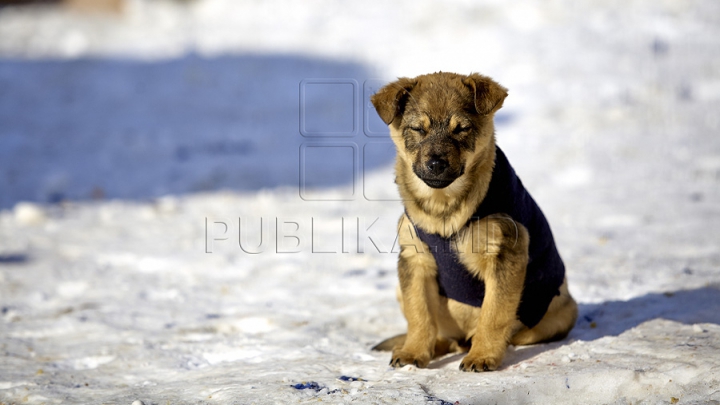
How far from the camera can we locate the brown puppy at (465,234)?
343 cm

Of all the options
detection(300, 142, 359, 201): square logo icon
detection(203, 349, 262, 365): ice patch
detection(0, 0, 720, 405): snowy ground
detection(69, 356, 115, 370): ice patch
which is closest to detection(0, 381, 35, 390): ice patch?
detection(0, 0, 720, 405): snowy ground

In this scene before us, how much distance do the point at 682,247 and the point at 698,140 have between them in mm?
3499

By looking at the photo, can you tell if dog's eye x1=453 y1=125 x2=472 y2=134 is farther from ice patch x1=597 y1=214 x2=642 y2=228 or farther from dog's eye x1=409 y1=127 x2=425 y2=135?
ice patch x1=597 y1=214 x2=642 y2=228

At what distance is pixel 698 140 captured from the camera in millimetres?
8688

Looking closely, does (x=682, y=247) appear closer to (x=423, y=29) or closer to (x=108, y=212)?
(x=108, y=212)

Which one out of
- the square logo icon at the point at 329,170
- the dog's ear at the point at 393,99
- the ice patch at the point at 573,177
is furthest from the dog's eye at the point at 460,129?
the ice patch at the point at 573,177

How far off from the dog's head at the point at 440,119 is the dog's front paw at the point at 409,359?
915 mm

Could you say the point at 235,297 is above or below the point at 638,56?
below

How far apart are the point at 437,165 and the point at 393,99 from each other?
1.69 feet

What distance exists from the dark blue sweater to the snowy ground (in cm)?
30

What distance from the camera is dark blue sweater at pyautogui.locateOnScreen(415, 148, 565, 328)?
136 inches

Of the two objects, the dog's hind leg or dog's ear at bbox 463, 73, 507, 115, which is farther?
the dog's hind leg

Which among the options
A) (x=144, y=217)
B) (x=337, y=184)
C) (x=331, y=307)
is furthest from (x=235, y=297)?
(x=337, y=184)

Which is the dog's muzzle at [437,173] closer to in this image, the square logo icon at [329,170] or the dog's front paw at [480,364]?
the dog's front paw at [480,364]
